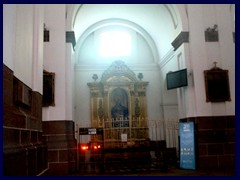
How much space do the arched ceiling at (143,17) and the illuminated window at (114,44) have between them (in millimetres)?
898

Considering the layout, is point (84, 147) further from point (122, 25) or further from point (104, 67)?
point (122, 25)

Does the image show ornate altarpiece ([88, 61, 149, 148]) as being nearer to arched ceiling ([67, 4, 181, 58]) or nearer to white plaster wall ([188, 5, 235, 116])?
arched ceiling ([67, 4, 181, 58])

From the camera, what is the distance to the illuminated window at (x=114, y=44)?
46.4ft

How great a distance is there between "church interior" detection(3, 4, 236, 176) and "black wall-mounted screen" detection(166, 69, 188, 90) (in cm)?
3

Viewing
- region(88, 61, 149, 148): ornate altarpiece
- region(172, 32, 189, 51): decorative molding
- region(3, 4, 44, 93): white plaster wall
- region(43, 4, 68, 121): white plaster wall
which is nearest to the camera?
region(3, 4, 44, 93): white plaster wall

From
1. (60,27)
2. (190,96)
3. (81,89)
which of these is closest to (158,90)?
(81,89)

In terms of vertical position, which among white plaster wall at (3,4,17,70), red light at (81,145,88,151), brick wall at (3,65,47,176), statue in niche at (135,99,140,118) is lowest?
red light at (81,145,88,151)

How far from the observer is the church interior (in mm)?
4684

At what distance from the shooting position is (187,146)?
28.3 feet

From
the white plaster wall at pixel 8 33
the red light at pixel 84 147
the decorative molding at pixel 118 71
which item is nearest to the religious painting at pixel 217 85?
the red light at pixel 84 147

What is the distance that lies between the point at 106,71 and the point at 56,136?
5.59 meters

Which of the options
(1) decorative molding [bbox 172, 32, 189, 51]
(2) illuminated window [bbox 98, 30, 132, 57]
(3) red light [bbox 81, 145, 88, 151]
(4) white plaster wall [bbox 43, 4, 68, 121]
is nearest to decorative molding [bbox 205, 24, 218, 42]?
(1) decorative molding [bbox 172, 32, 189, 51]

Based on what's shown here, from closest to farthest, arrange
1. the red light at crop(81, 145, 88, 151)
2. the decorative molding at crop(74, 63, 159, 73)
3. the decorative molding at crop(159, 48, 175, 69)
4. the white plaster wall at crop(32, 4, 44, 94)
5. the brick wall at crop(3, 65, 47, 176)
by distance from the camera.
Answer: the brick wall at crop(3, 65, 47, 176)
the white plaster wall at crop(32, 4, 44, 94)
the red light at crop(81, 145, 88, 151)
the decorative molding at crop(159, 48, 175, 69)
the decorative molding at crop(74, 63, 159, 73)

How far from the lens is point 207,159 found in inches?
347
